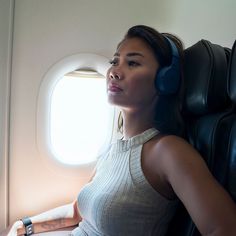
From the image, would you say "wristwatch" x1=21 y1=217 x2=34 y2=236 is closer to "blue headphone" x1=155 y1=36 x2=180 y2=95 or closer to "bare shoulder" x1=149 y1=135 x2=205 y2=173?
"bare shoulder" x1=149 y1=135 x2=205 y2=173

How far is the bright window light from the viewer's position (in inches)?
61.2

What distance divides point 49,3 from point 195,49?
864mm

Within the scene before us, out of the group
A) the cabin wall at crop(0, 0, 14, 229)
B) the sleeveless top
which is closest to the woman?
the sleeveless top

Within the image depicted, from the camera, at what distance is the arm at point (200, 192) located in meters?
0.69

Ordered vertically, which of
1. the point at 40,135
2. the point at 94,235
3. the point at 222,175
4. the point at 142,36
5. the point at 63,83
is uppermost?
the point at 142,36

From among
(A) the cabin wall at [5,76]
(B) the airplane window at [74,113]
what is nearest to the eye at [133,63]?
(B) the airplane window at [74,113]

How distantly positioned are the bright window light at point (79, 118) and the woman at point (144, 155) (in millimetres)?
548

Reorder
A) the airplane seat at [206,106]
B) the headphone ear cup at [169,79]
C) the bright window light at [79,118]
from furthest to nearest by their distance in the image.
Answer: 1. the bright window light at [79,118]
2. the headphone ear cup at [169,79]
3. the airplane seat at [206,106]

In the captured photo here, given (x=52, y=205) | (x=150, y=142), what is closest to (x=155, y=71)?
(x=150, y=142)

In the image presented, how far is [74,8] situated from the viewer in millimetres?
1431

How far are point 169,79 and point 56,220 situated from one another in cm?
93

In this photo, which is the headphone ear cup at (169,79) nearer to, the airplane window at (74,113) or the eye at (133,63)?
the eye at (133,63)

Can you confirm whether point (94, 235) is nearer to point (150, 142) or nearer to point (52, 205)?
point (150, 142)

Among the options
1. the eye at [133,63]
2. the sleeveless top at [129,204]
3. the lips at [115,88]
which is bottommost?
the sleeveless top at [129,204]
